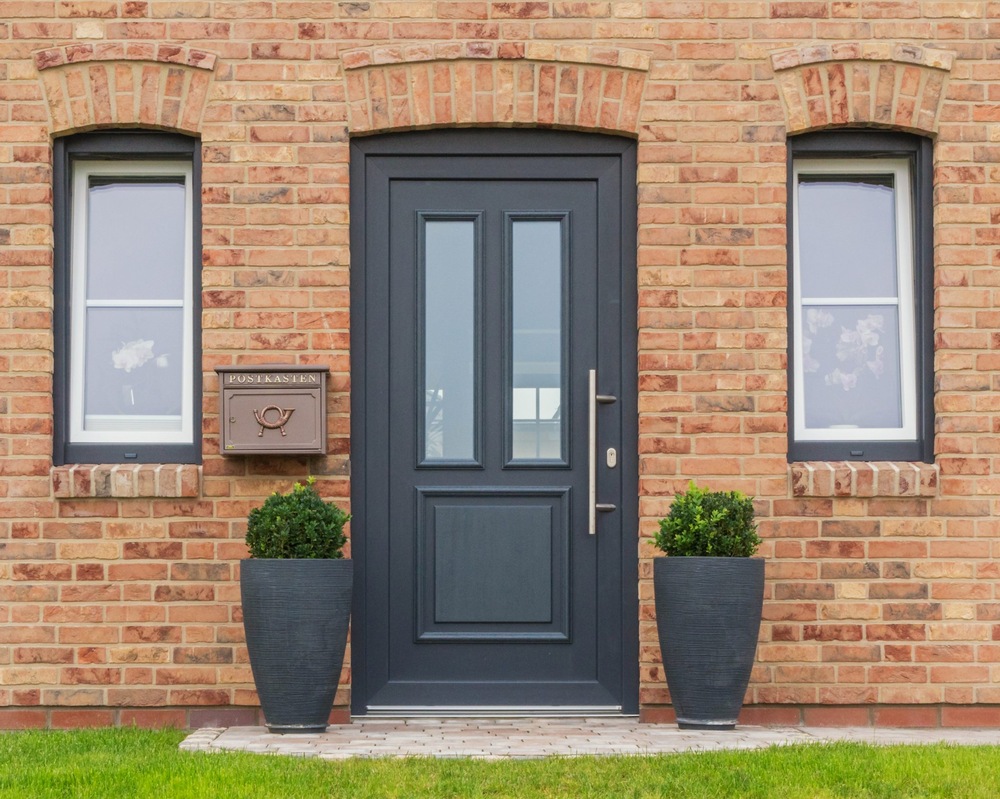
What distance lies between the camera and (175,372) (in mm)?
7230

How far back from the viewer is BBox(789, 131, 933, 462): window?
23.6ft

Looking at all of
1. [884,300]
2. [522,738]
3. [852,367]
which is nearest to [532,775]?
[522,738]

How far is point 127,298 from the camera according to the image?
7.27 m

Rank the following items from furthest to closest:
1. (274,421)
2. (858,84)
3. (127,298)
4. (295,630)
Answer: (127,298), (858,84), (274,421), (295,630)

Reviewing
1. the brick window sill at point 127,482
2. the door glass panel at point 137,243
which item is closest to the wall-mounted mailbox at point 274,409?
the brick window sill at point 127,482

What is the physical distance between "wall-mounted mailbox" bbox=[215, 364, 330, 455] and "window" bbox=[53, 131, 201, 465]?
36cm

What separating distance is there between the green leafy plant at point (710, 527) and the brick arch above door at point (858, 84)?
1.91 metres

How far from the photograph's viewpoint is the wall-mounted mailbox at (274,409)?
6.84 m

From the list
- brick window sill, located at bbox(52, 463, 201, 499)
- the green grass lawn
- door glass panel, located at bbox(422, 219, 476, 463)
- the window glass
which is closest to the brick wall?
brick window sill, located at bbox(52, 463, 201, 499)

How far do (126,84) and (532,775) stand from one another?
12.5 feet

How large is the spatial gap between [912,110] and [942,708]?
2.86 m

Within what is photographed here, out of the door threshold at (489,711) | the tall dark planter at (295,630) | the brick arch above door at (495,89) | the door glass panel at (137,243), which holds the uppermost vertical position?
the brick arch above door at (495,89)

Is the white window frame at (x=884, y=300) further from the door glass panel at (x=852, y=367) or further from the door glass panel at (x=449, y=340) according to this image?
the door glass panel at (x=449, y=340)

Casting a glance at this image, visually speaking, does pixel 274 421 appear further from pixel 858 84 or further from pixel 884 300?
pixel 858 84
